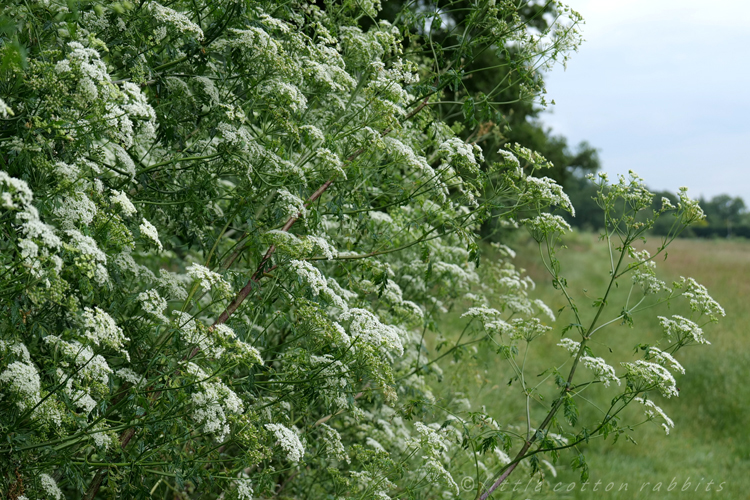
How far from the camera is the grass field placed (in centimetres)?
798

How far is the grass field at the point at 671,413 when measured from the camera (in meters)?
7.98

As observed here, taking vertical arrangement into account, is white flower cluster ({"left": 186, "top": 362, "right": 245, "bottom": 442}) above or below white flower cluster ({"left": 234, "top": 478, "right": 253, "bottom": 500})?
above

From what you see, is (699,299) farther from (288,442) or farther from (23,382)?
(23,382)

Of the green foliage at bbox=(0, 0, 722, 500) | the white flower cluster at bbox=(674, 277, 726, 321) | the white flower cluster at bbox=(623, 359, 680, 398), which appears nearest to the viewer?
the green foliage at bbox=(0, 0, 722, 500)

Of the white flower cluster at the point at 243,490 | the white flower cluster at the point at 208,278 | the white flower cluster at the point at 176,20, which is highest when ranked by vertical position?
the white flower cluster at the point at 176,20

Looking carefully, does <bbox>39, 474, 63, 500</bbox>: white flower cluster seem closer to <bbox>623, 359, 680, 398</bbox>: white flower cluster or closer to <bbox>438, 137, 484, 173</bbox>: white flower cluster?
<bbox>438, 137, 484, 173</bbox>: white flower cluster

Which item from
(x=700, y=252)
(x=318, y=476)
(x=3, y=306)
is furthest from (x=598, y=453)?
(x=700, y=252)

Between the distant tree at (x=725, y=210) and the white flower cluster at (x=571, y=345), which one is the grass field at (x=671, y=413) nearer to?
the white flower cluster at (x=571, y=345)

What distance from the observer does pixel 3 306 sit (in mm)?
2900

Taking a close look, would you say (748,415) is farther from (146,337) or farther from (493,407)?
(146,337)

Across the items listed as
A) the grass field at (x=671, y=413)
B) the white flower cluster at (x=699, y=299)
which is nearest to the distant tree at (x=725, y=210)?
the grass field at (x=671, y=413)

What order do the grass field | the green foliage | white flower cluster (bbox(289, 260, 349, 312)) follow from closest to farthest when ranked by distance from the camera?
the green foliage, white flower cluster (bbox(289, 260, 349, 312)), the grass field

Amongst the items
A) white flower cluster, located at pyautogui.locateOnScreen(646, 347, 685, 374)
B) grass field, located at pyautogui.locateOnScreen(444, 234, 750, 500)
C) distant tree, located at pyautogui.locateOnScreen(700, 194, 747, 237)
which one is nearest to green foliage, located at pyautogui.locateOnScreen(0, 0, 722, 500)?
white flower cluster, located at pyautogui.locateOnScreen(646, 347, 685, 374)

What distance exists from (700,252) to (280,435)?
30713 mm
